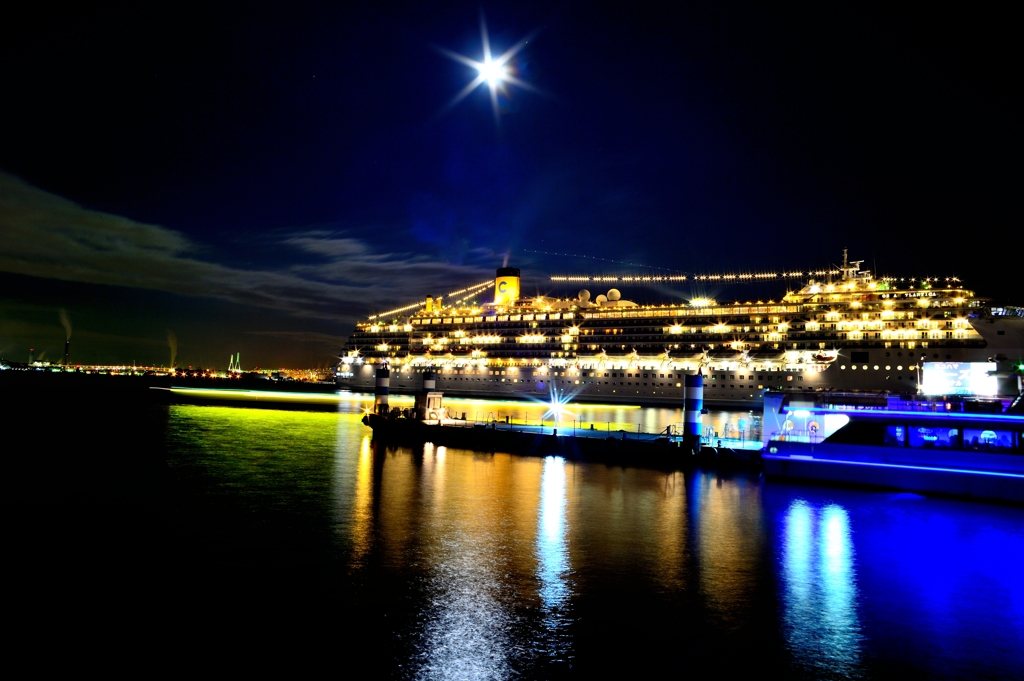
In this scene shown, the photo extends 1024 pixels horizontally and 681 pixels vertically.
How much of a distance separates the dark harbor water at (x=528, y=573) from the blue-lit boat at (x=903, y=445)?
3.68 feet

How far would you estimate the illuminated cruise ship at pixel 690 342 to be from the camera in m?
58.8

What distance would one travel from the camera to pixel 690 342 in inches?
2835

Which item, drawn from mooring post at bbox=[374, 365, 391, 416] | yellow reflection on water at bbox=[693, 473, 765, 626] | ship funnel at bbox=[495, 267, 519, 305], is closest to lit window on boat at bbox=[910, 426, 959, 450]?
yellow reflection on water at bbox=[693, 473, 765, 626]

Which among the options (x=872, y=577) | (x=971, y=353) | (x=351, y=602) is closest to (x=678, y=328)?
(x=971, y=353)

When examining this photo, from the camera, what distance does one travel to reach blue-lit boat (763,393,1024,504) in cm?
2125

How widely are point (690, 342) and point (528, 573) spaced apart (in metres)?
61.1

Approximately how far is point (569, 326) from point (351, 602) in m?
69.6

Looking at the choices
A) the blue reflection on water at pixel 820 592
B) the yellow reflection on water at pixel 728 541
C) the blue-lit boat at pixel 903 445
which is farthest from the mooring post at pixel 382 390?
the blue reflection on water at pixel 820 592

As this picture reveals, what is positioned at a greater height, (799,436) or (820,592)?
(799,436)

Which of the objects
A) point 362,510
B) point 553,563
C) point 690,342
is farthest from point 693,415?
point 690,342

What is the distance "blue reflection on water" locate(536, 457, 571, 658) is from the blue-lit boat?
8.83 m

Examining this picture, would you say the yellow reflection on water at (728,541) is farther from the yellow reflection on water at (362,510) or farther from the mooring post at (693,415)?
the yellow reflection on water at (362,510)

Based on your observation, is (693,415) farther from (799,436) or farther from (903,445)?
(903,445)

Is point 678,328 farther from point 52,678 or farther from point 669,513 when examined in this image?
point 52,678
